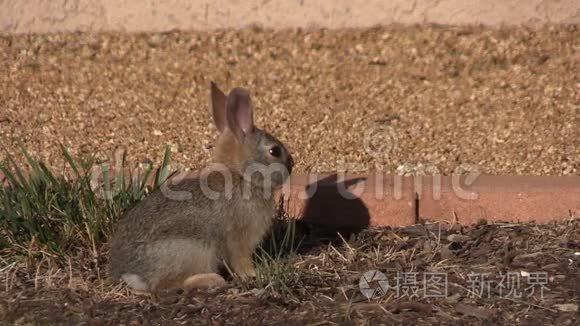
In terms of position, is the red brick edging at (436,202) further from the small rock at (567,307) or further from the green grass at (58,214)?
the small rock at (567,307)

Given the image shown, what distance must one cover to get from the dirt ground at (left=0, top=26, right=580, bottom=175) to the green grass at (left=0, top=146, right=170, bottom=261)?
1173 millimetres

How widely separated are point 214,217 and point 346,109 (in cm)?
191

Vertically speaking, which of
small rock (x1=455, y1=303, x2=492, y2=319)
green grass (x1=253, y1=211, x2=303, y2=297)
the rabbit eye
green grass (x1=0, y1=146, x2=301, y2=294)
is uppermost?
the rabbit eye

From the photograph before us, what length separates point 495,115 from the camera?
633cm

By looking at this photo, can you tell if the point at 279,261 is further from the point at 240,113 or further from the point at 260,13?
the point at 260,13

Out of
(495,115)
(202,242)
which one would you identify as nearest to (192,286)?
(202,242)

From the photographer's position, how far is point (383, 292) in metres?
4.56

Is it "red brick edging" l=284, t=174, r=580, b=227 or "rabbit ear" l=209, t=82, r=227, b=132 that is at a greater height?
"rabbit ear" l=209, t=82, r=227, b=132

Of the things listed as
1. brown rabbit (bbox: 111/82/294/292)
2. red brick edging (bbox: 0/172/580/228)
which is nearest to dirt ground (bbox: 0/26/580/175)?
red brick edging (bbox: 0/172/580/228)

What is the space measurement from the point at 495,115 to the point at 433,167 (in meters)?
0.56

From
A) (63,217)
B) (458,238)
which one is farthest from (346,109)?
(63,217)

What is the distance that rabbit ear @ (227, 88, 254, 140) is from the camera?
4828 millimetres

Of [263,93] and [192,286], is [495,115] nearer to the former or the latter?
[263,93]

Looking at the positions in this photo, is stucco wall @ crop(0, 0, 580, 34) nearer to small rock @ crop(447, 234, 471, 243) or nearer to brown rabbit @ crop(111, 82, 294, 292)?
small rock @ crop(447, 234, 471, 243)
